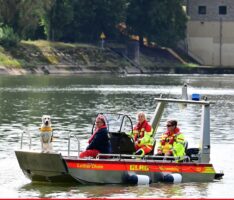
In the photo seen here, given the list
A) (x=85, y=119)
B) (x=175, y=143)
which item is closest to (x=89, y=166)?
(x=175, y=143)

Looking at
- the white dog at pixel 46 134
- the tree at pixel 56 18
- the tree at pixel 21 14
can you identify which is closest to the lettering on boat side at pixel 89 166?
the white dog at pixel 46 134

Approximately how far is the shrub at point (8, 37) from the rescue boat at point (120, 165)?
292 feet

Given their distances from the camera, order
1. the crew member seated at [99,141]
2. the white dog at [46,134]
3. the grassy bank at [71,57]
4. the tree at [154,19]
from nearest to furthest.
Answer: the white dog at [46,134], the crew member seated at [99,141], the grassy bank at [71,57], the tree at [154,19]

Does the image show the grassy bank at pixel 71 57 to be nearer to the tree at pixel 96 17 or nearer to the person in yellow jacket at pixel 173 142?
the tree at pixel 96 17

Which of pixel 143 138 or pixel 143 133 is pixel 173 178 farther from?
pixel 143 133

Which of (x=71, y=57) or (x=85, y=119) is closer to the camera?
(x=85, y=119)

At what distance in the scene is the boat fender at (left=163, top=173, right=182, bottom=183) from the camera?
30.1 m

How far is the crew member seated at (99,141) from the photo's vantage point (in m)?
29.4

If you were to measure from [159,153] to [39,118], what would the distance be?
23.5m

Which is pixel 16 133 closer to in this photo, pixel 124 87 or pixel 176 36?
pixel 124 87

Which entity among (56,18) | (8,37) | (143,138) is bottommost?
(143,138)

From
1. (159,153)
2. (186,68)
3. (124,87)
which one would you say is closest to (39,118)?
(159,153)

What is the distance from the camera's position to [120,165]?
Answer: 2928 centimetres

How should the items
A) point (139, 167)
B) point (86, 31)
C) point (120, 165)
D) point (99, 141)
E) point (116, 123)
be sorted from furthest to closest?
point (86, 31)
point (116, 123)
point (139, 167)
point (99, 141)
point (120, 165)
